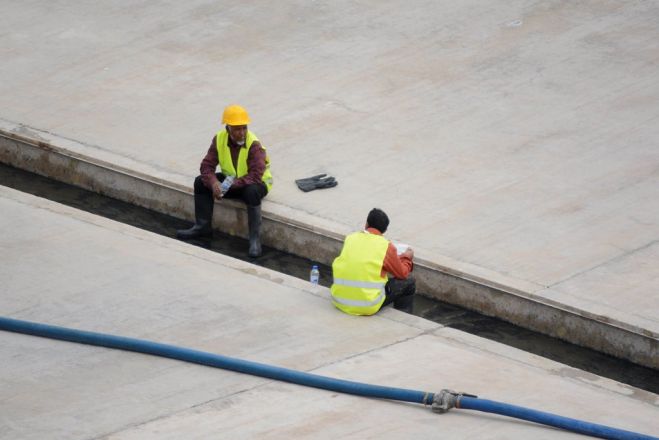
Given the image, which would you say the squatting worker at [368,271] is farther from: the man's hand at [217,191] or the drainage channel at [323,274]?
the man's hand at [217,191]

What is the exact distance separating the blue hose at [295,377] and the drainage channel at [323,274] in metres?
1.84

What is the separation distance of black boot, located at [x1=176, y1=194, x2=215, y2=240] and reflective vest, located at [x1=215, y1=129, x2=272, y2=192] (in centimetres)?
33

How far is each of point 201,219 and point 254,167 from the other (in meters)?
0.76

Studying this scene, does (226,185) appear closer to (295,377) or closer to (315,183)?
(315,183)

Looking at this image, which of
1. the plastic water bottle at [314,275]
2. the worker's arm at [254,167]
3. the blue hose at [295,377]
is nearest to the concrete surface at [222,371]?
the blue hose at [295,377]

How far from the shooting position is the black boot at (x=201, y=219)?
12594 millimetres

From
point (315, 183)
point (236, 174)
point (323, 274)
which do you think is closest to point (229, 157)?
point (236, 174)

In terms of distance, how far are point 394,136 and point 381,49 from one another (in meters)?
2.27

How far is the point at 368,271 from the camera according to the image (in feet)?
33.8

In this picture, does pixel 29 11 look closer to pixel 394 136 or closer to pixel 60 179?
pixel 60 179

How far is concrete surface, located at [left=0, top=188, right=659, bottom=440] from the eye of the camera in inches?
344

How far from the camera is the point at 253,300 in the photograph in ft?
35.4

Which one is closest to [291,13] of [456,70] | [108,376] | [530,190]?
[456,70]

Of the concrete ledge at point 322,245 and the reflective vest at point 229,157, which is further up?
the reflective vest at point 229,157
